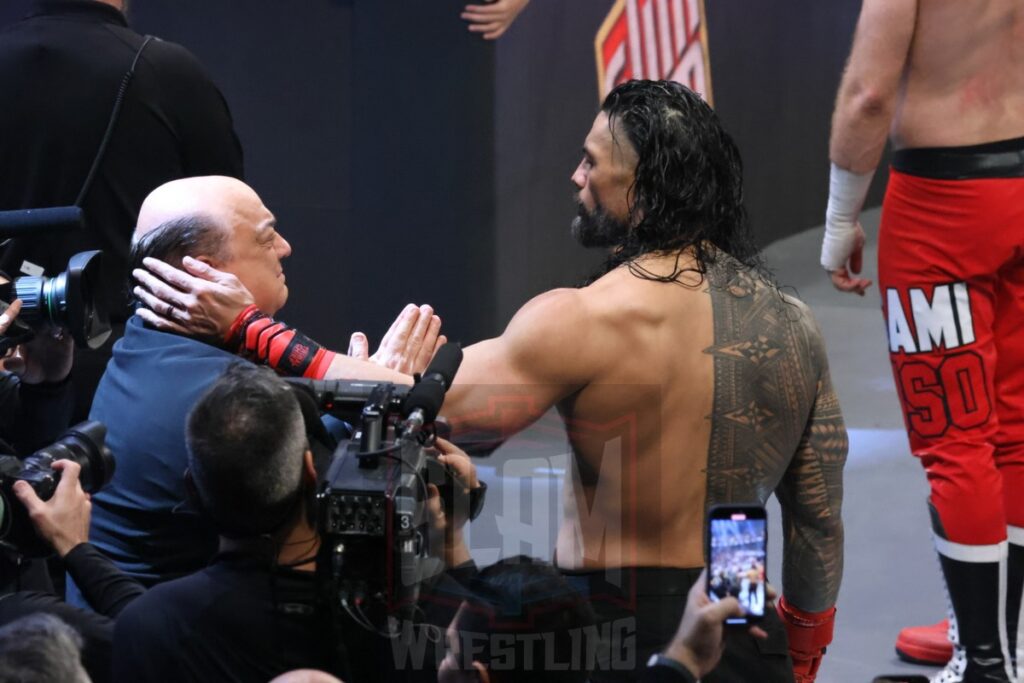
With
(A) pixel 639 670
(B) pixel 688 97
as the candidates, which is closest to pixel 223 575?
(A) pixel 639 670

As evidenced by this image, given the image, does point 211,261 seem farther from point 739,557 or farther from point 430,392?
point 739,557

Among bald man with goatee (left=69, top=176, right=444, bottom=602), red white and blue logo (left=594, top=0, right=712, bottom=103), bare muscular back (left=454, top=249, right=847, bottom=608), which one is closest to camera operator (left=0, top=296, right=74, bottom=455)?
bald man with goatee (left=69, top=176, right=444, bottom=602)

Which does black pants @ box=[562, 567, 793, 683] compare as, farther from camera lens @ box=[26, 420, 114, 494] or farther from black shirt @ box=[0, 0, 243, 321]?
black shirt @ box=[0, 0, 243, 321]

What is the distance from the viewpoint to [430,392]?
188cm

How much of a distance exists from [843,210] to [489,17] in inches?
69.9

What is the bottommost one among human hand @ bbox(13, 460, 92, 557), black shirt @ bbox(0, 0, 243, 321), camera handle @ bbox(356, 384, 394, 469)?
human hand @ bbox(13, 460, 92, 557)

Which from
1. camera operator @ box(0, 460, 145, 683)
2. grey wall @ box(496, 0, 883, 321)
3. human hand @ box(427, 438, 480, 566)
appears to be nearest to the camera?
camera operator @ box(0, 460, 145, 683)

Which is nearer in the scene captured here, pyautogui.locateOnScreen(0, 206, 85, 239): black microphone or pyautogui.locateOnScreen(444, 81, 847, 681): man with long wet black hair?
pyautogui.locateOnScreen(444, 81, 847, 681): man with long wet black hair

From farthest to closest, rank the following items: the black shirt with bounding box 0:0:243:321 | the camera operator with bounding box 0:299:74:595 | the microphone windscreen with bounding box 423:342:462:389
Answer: the black shirt with bounding box 0:0:243:321, the camera operator with bounding box 0:299:74:595, the microphone windscreen with bounding box 423:342:462:389

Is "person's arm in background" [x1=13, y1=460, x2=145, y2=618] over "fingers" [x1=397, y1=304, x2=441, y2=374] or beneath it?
beneath

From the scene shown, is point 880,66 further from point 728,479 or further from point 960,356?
point 728,479

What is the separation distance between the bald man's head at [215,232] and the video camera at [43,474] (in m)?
0.42

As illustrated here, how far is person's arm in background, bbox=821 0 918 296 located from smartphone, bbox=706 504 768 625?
1697 millimetres

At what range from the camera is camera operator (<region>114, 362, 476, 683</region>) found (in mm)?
A: 1828
